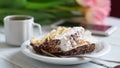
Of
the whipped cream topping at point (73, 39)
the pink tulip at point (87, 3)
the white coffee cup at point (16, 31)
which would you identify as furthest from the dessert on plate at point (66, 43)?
the pink tulip at point (87, 3)

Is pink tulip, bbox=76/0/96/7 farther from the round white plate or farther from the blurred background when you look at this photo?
the round white plate

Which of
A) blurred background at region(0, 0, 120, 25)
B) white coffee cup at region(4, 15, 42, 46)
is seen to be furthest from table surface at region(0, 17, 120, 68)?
blurred background at region(0, 0, 120, 25)

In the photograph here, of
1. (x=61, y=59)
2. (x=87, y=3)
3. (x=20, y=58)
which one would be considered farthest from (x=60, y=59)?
(x=87, y=3)

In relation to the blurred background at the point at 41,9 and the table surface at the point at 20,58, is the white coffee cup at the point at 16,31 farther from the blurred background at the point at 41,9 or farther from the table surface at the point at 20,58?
the blurred background at the point at 41,9

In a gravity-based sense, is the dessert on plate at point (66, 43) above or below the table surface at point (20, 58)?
above

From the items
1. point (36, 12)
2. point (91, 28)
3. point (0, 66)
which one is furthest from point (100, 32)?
point (0, 66)

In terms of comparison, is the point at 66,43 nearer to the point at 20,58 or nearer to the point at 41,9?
the point at 20,58
